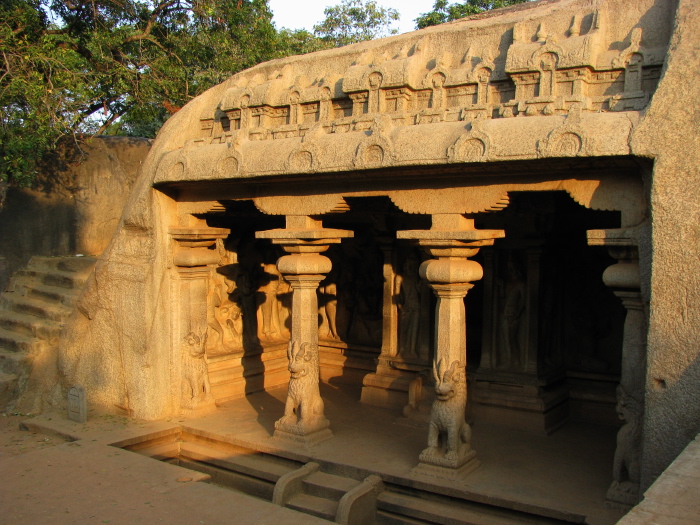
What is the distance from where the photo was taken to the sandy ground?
7078mm

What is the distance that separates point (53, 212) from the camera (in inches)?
484

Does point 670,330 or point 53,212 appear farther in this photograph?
point 53,212

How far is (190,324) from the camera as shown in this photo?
8148mm

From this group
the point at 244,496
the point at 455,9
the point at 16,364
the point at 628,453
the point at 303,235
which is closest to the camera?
the point at 628,453

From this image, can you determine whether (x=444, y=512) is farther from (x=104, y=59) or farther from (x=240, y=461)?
(x=104, y=59)

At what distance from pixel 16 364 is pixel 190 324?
2516 mm

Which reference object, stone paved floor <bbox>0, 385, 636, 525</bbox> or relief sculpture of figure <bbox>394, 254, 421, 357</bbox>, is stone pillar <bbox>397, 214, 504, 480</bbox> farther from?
relief sculpture of figure <bbox>394, 254, 421, 357</bbox>

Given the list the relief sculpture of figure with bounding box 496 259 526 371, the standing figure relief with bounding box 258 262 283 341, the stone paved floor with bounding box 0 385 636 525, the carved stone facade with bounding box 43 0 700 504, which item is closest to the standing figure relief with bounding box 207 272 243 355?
the carved stone facade with bounding box 43 0 700 504

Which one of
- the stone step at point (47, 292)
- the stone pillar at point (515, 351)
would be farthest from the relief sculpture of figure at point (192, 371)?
the stone pillar at point (515, 351)

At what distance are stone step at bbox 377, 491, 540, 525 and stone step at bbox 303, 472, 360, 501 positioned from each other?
34cm

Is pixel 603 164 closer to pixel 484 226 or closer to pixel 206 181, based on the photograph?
pixel 484 226

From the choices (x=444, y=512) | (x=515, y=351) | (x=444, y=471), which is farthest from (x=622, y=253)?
(x=515, y=351)

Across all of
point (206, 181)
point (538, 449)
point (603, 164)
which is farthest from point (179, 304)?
point (603, 164)

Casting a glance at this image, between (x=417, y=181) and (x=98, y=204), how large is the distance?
8.92 metres
